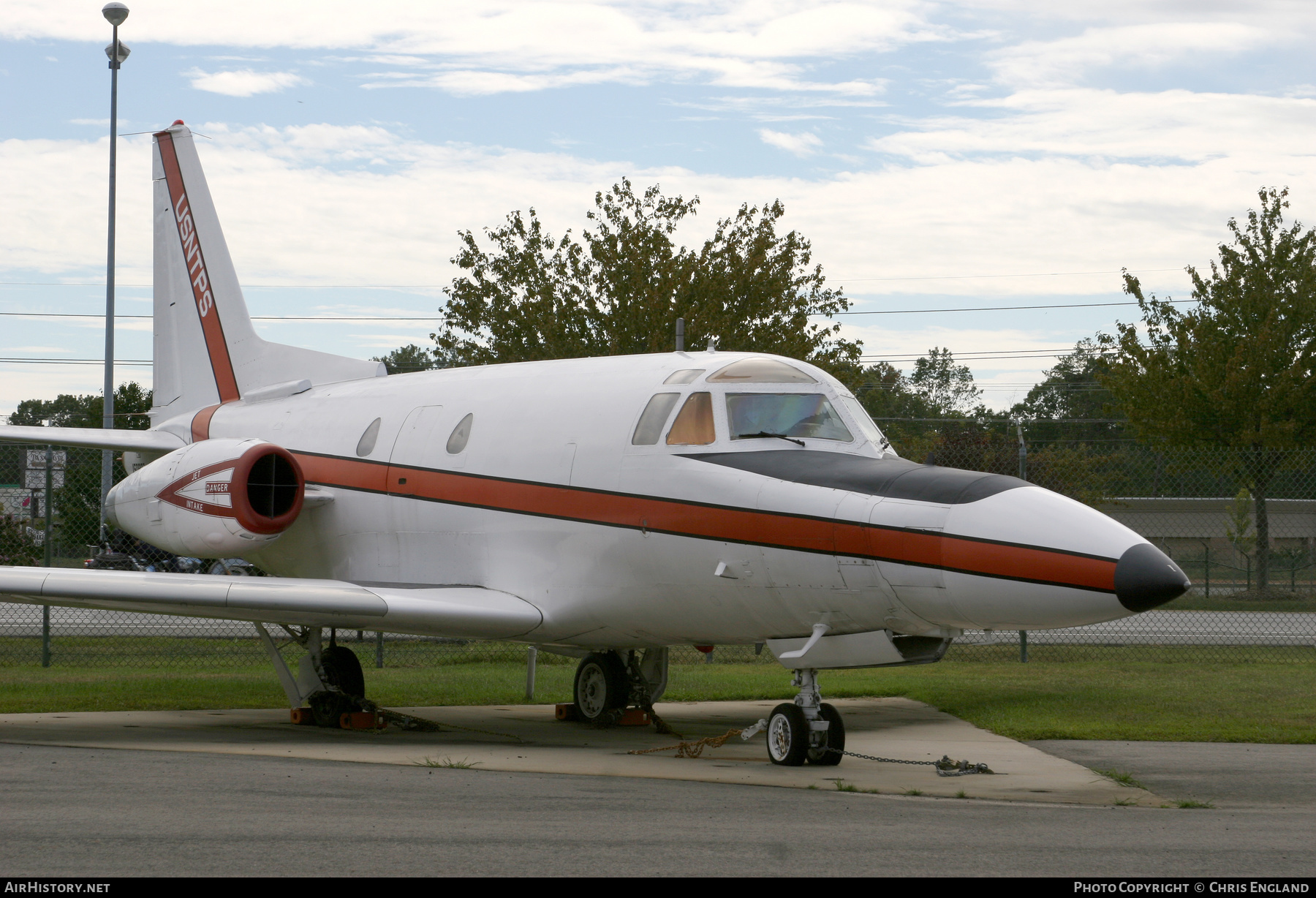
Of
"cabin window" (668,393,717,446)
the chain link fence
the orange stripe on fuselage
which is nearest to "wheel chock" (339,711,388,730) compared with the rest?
the orange stripe on fuselage

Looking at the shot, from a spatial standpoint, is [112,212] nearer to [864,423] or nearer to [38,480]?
[38,480]

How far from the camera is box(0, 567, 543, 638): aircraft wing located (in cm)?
1105

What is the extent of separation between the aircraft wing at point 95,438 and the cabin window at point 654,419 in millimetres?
6110

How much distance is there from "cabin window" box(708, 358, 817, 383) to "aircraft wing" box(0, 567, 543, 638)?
8.17 feet

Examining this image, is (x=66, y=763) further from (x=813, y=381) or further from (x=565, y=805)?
(x=813, y=381)

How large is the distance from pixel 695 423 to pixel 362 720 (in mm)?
4159

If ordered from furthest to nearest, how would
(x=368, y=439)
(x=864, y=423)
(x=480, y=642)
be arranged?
(x=480, y=642) → (x=368, y=439) → (x=864, y=423)

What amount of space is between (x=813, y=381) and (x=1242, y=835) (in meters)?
4.92

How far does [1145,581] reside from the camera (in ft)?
26.6

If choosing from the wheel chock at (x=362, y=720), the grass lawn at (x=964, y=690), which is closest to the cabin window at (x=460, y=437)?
the wheel chock at (x=362, y=720)

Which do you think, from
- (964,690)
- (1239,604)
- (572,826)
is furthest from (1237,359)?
(572,826)

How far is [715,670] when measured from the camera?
18094 millimetres

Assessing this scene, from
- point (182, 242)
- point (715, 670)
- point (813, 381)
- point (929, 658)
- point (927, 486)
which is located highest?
point (182, 242)
